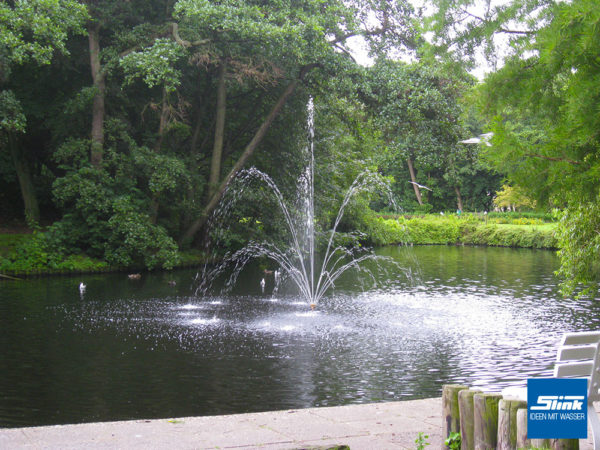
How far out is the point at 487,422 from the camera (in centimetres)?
431

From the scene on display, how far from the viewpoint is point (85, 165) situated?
2198 cm

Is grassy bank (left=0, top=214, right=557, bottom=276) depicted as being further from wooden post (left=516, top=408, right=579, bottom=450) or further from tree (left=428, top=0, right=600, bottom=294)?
wooden post (left=516, top=408, right=579, bottom=450)

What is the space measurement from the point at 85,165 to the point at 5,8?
216 inches

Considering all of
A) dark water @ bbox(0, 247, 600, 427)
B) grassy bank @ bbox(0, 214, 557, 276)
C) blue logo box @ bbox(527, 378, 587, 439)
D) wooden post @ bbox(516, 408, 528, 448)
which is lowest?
dark water @ bbox(0, 247, 600, 427)

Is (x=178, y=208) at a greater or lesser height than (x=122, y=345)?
greater

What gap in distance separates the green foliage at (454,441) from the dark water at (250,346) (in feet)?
10.2

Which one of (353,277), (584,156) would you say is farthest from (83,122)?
(584,156)

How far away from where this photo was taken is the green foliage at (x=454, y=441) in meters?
4.61

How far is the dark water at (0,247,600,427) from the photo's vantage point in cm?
793

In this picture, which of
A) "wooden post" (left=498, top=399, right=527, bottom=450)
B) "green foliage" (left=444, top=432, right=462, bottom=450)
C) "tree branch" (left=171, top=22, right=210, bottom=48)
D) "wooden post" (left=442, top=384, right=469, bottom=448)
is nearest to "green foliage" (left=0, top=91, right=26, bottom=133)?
"tree branch" (left=171, top=22, right=210, bottom=48)

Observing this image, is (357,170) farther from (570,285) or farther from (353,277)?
(570,285)

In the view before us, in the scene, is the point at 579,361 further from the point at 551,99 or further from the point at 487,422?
the point at 551,99

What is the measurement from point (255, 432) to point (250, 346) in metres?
5.26

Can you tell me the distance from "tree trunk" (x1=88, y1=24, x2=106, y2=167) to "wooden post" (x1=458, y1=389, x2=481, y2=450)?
19381mm
